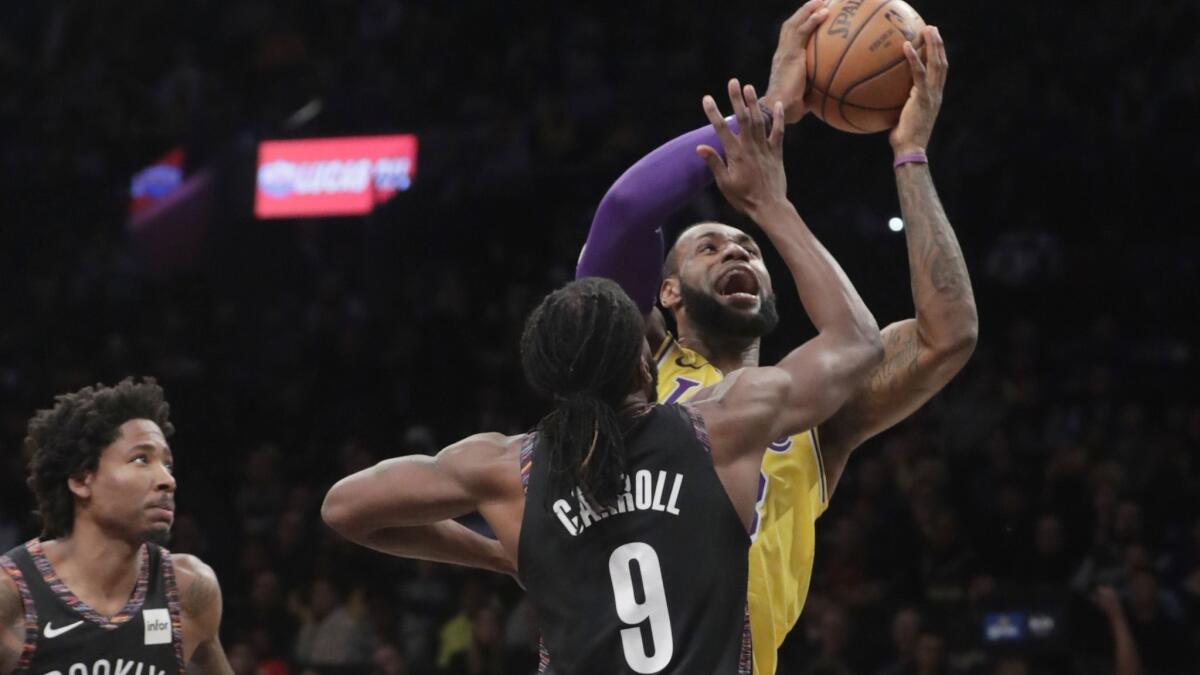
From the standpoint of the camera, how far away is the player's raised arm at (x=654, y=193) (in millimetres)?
3658

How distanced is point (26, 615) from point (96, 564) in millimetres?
217

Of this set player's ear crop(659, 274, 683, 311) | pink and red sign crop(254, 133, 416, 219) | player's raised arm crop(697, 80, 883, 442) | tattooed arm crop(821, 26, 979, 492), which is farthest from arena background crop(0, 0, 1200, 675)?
player's raised arm crop(697, 80, 883, 442)

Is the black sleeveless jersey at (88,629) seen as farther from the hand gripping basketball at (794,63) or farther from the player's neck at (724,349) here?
the hand gripping basketball at (794,63)

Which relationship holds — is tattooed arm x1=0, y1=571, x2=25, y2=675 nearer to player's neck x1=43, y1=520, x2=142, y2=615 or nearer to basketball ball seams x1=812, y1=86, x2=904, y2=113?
player's neck x1=43, y1=520, x2=142, y2=615

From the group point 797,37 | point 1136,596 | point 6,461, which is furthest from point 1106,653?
point 6,461

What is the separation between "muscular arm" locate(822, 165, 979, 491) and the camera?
11.7 ft

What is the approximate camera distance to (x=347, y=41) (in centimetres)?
1400

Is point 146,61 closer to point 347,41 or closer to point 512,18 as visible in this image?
point 347,41

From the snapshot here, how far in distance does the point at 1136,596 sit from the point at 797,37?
3.95 metres

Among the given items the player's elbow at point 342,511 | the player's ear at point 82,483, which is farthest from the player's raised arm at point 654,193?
the player's ear at point 82,483

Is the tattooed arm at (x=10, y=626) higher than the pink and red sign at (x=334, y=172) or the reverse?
the reverse

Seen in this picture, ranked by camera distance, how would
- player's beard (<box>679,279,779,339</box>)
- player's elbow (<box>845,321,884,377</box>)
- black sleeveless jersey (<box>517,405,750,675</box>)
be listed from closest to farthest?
black sleeveless jersey (<box>517,405,750,675</box>) < player's elbow (<box>845,321,884,377</box>) < player's beard (<box>679,279,779,339</box>)

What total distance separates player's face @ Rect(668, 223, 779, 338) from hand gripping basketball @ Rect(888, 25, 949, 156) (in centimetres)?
49

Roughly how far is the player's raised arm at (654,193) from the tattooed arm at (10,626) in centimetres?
146
